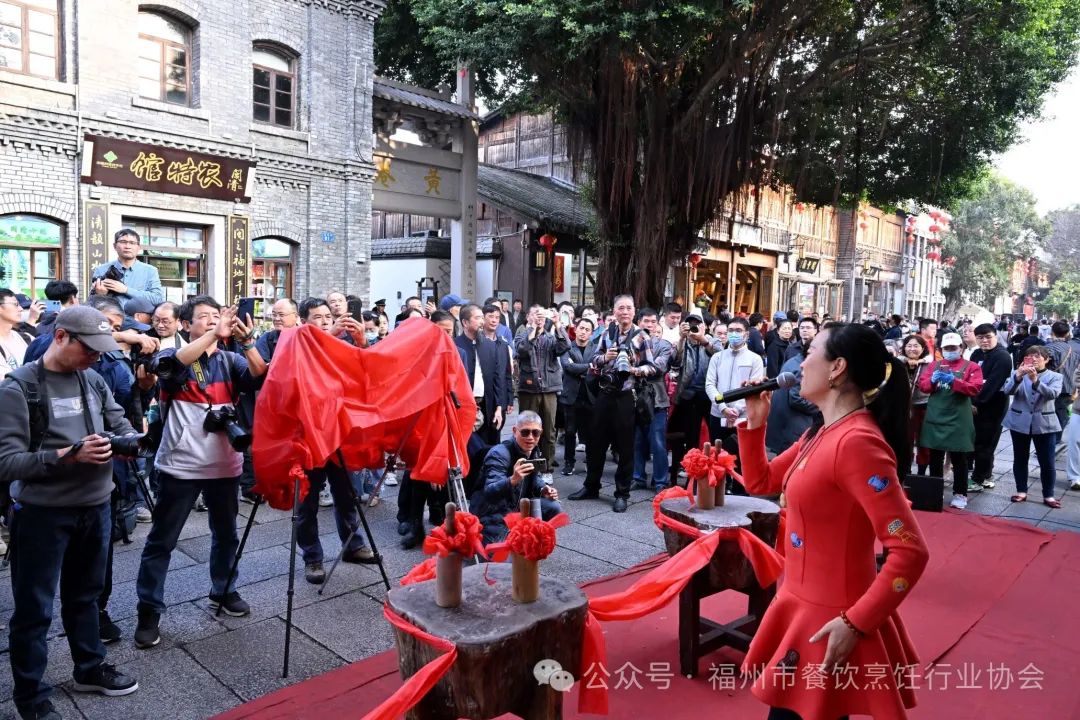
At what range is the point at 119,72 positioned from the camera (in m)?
10.8

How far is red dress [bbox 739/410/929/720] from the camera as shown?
2.06m

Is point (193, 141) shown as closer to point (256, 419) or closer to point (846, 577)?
point (256, 419)

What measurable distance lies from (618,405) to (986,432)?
4.06 metres

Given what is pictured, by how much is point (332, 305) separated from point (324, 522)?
2484 millimetres

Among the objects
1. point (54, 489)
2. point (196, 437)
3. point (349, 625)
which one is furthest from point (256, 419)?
point (349, 625)

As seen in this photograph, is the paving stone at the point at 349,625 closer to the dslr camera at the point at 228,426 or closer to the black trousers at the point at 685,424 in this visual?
the dslr camera at the point at 228,426

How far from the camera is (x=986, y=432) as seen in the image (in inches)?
305


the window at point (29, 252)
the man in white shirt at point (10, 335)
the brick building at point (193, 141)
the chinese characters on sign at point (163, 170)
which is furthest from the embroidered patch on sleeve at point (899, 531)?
the chinese characters on sign at point (163, 170)

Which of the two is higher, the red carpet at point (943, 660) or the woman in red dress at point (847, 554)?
the woman in red dress at point (847, 554)

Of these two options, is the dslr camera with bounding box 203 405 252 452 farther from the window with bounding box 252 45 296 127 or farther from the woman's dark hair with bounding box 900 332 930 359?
the window with bounding box 252 45 296 127

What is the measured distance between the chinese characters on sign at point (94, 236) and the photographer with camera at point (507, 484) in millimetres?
8576

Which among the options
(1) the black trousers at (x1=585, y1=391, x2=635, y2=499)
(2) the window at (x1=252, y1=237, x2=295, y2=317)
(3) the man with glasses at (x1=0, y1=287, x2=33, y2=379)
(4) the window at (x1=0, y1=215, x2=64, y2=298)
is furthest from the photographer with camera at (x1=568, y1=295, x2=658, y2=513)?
(4) the window at (x1=0, y1=215, x2=64, y2=298)

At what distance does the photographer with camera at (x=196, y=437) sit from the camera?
3.91m

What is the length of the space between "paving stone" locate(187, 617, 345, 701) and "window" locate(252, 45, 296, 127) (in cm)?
1072
